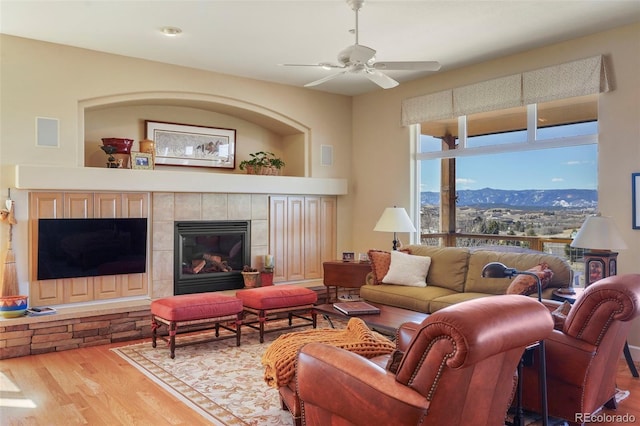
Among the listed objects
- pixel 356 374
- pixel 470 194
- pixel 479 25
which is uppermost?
pixel 479 25

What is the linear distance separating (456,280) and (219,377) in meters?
2.59

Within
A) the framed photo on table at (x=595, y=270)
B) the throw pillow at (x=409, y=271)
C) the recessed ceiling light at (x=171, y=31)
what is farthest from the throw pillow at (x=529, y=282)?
the recessed ceiling light at (x=171, y=31)

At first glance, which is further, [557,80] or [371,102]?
[371,102]

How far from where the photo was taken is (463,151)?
614 cm

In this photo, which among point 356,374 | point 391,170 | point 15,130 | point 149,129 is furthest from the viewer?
point 391,170

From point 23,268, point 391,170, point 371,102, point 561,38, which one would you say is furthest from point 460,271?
point 23,268

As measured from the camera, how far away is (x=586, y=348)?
2.88 m

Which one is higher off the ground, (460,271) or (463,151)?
(463,151)

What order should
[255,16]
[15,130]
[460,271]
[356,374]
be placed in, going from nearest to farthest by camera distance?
[356,374], [255,16], [15,130], [460,271]

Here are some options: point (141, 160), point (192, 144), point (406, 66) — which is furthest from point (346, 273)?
point (406, 66)

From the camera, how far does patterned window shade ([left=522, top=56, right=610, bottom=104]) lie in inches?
184

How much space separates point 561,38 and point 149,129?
4556 millimetres

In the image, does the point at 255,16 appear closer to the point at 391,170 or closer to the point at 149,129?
the point at 149,129

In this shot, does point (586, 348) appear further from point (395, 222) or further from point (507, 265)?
point (395, 222)
